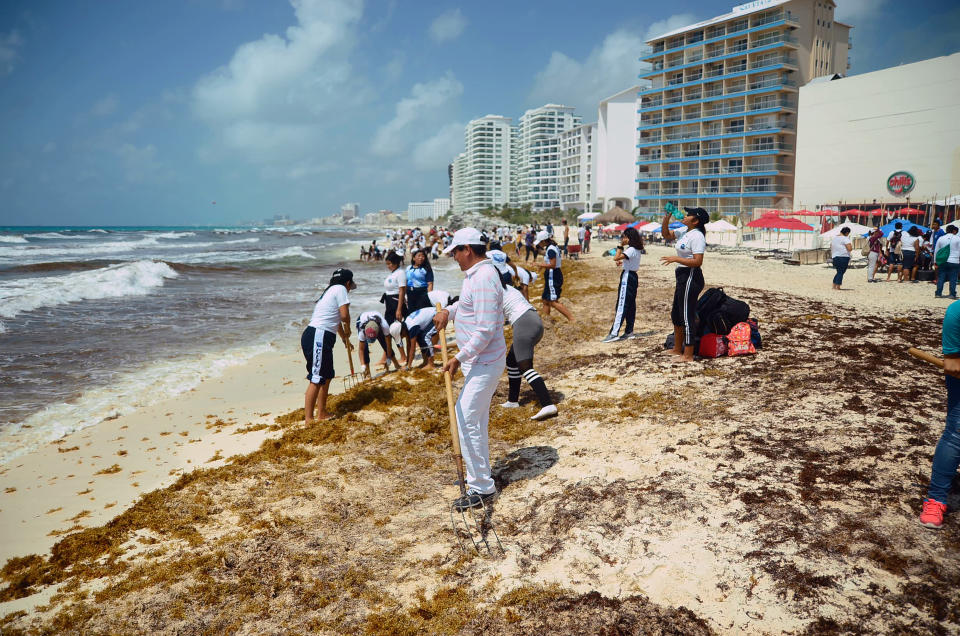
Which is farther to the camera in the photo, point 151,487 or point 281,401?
point 281,401

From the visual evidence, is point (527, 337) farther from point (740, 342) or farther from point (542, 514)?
point (740, 342)

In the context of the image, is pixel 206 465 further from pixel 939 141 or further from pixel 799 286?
pixel 939 141

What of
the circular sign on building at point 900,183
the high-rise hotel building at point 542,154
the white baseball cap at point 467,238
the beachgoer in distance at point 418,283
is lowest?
the beachgoer in distance at point 418,283

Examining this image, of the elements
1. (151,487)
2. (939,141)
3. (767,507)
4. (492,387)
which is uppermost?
(939,141)

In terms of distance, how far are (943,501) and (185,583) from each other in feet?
16.1

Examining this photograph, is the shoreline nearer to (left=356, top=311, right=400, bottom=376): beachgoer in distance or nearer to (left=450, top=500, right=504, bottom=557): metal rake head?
(left=356, top=311, right=400, bottom=376): beachgoer in distance

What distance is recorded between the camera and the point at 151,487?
534cm

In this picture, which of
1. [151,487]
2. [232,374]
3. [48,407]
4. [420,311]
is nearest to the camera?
[151,487]

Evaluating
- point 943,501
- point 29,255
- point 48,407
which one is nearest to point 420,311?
point 48,407

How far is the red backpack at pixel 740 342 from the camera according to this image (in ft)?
23.4

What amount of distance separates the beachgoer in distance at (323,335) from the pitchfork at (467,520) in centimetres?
234

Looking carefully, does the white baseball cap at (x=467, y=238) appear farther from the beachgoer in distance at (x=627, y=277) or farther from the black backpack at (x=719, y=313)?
the beachgoer in distance at (x=627, y=277)

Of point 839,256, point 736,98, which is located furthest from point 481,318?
point 736,98

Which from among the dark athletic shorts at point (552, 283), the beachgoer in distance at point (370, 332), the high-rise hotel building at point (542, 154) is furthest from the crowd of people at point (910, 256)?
the high-rise hotel building at point (542, 154)
